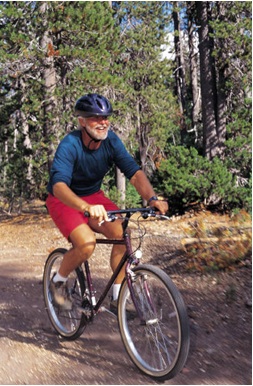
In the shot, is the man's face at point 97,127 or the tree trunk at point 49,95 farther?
the tree trunk at point 49,95

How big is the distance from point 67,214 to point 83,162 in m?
0.47

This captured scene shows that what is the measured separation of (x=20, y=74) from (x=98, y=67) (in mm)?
2197

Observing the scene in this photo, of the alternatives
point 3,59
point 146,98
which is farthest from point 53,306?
point 146,98

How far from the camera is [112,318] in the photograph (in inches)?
210

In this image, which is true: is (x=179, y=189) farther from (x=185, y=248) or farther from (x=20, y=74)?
(x=185, y=248)

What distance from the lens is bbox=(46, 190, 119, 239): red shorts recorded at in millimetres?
4092

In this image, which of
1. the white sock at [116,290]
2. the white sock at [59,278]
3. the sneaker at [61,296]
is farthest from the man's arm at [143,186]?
the sneaker at [61,296]

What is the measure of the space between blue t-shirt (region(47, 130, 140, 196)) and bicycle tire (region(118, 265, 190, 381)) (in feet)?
3.19

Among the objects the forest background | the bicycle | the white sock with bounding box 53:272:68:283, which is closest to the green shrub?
the forest background

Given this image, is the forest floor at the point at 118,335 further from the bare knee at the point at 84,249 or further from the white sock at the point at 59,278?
the bare knee at the point at 84,249

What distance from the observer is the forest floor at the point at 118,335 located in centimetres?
391

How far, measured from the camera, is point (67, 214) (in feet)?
13.7

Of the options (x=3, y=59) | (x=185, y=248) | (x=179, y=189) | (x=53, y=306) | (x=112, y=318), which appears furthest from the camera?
(x=179, y=189)

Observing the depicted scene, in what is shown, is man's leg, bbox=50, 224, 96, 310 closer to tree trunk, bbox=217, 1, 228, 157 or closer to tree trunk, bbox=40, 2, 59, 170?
tree trunk, bbox=40, 2, 59, 170
